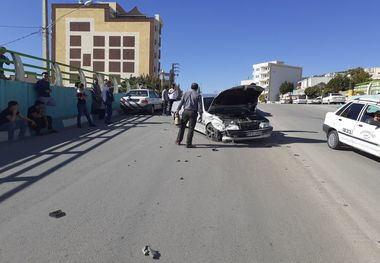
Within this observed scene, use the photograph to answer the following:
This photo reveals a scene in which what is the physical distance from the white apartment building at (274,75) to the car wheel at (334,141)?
141 metres

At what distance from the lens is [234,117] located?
1184 cm

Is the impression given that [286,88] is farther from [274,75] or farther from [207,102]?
[207,102]

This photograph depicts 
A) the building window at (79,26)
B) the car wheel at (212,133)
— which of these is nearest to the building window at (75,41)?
the building window at (79,26)

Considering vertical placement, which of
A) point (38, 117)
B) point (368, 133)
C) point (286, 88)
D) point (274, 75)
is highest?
point (274, 75)

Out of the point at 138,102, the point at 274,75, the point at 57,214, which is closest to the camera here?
the point at 57,214

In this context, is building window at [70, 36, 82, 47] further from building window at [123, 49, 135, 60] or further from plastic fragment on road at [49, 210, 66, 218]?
plastic fragment on road at [49, 210, 66, 218]

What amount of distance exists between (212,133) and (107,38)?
88.7 meters

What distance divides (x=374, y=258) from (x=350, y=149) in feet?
25.3

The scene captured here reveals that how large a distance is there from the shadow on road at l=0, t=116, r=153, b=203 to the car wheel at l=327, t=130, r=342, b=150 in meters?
6.27

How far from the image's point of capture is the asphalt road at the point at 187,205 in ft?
13.2

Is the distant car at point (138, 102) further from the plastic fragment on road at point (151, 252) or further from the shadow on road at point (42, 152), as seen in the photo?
the plastic fragment on road at point (151, 252)

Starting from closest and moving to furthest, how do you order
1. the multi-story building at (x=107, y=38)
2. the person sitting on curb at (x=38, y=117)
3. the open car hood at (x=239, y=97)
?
the person sitting on curb at (x=38, y=117) < the open car hood at (x=239, y=97) < the multi-story building at (x=107, y=38)

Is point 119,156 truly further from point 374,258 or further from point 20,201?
point 374,258

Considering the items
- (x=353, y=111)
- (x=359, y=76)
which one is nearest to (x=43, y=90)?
(x=353, y=111)
